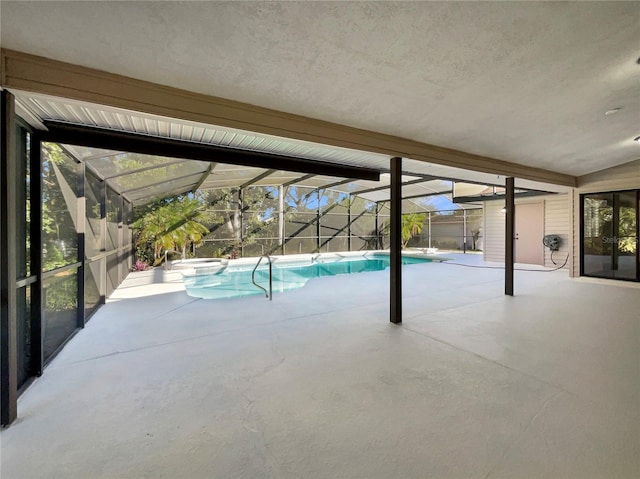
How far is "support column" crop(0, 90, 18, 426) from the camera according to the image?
6.57 feet

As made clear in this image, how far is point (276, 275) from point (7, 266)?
7750mm

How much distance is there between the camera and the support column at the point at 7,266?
78.8 inches

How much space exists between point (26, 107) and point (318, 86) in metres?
2.60

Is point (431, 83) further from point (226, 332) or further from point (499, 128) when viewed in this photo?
point (226, 332)

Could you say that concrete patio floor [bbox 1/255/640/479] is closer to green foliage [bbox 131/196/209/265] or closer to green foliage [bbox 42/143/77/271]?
green foliage [bbox 42/143/77/271]

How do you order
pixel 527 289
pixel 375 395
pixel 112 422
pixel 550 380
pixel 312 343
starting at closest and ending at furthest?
pixel 112 422 → pixel 375 395 → pixel 550 380 → pixel 312 343 → pixel 527 289

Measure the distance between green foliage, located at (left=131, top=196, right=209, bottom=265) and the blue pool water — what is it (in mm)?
1857

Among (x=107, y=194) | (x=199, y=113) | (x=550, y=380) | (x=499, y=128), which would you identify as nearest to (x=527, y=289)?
(x=499, y=128)

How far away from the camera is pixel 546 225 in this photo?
10039 millimetres

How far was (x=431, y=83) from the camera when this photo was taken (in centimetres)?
282

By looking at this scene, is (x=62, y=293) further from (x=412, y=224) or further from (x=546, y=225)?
(x=412, y=224)

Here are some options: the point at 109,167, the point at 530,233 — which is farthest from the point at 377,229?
the point at 109,167

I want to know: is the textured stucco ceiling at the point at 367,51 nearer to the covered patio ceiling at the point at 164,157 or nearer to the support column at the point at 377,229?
the covered patio ceiling at the point at 164,157

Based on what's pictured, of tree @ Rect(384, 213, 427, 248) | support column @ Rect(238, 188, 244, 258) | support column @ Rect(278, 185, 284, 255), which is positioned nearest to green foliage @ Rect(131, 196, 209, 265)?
support column @ Rect(238, 188, 244, 258)
